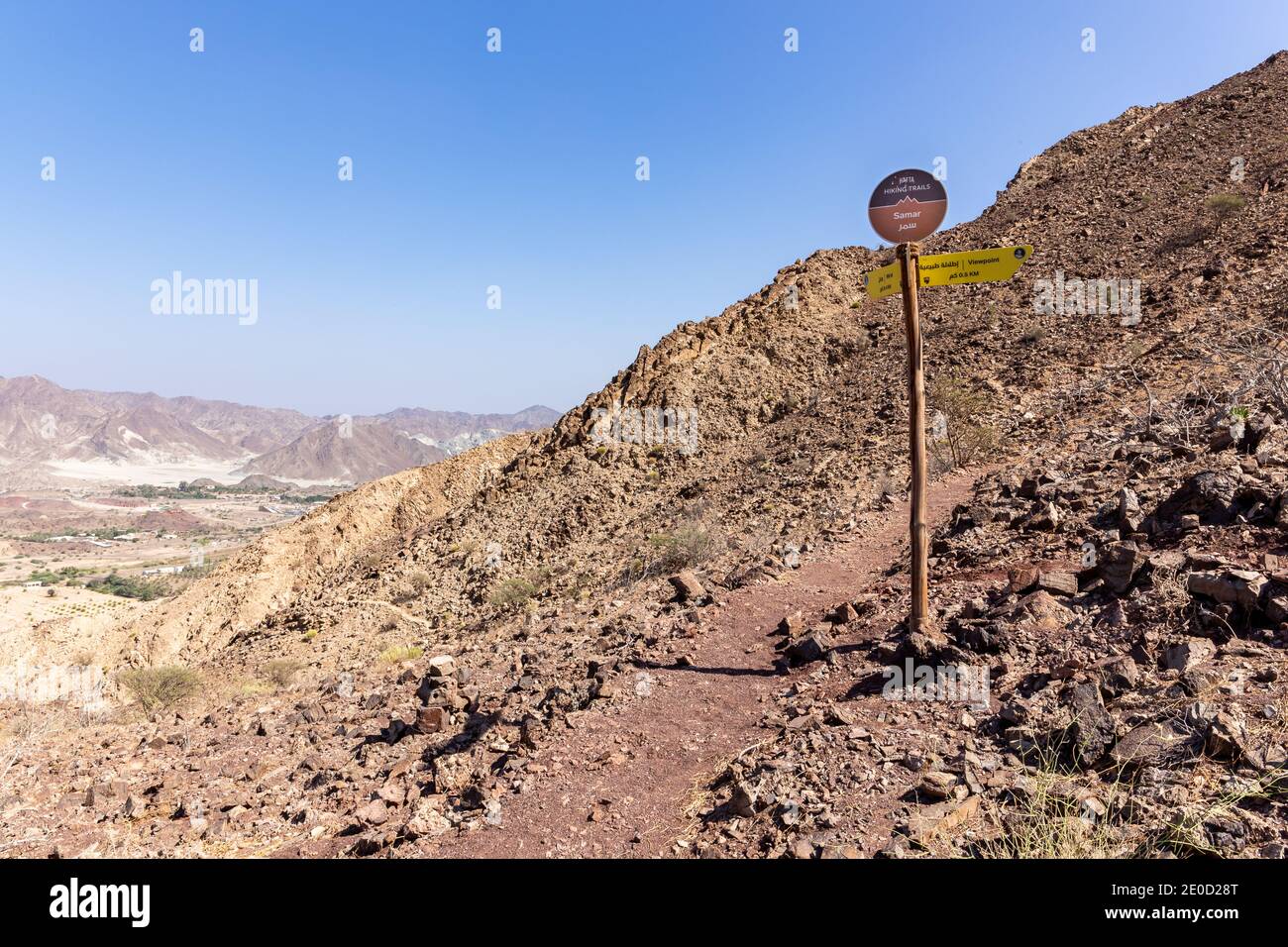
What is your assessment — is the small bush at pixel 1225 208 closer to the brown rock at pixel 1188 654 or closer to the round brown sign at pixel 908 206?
the round brown sign at pixel 908 206

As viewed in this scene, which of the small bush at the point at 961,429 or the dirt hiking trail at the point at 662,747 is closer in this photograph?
the dirt hiking trail at the point at 662,747

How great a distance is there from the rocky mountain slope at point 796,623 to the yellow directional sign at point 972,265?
7.42 ft

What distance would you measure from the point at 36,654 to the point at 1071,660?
22.4 metres

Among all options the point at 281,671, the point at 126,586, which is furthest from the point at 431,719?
the point at 126,586

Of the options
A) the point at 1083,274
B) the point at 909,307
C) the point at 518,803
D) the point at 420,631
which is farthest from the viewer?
the point at 1083,274

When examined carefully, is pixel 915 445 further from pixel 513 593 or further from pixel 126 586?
pixel 126 586

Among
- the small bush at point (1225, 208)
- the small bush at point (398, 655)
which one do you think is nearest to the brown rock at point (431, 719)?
the small bush at point (398, 655)

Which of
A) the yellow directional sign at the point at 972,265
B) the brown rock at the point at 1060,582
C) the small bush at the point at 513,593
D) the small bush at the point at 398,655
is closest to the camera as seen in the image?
the yellow directional sign at the point at 972,265

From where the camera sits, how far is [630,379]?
17375mm

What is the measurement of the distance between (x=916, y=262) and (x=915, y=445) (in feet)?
4.48

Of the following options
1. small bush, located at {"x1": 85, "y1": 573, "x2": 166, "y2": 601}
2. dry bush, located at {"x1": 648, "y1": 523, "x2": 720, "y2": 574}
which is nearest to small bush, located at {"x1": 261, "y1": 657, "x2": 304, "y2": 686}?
dry bush, located at {"x1": 648, "y1": 523, "x2": 720, "y2": 574}

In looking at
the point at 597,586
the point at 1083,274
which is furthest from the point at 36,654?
the point at 1083,274

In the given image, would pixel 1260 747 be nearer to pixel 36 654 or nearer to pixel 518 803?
pixel 518 803

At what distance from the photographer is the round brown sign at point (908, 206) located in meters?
4.62
